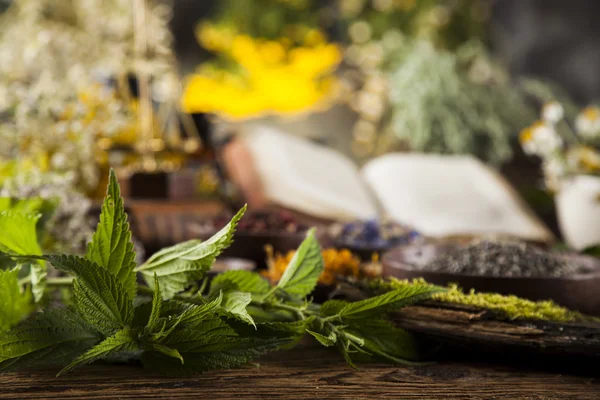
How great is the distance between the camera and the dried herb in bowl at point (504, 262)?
2.37ft

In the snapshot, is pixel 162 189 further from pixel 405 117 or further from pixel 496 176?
pixel 405 117

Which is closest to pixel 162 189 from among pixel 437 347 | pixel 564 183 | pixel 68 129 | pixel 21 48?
pixel 68 129

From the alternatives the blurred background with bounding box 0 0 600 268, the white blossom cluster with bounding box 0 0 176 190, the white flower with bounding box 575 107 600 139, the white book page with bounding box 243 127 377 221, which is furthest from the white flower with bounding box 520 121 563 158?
the white blossom cluster with bounding box 0 0 176 190

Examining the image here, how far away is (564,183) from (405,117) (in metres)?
0.74

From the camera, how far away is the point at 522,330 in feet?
1.94

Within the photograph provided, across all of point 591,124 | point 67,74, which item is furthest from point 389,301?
point 591,124

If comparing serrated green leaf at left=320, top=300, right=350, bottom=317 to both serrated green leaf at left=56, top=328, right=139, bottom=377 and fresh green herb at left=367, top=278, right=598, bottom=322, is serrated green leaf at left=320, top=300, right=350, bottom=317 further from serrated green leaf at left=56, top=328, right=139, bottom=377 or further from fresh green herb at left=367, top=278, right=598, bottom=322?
serrated green leaf at left=56, top=328, right=139, bottom=377

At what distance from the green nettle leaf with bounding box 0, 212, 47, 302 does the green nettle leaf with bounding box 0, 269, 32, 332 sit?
0.02 metres

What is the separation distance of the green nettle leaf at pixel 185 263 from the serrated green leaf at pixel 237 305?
4 centimetres

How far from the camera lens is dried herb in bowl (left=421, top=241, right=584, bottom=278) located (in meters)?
0.72

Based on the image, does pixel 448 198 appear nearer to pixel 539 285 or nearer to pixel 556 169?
pixel 556 169

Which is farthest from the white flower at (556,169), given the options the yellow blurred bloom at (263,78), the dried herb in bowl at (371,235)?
the yellow blurred bloom at (263,78)

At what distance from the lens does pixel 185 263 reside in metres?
0.61

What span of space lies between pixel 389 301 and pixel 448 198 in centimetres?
141
